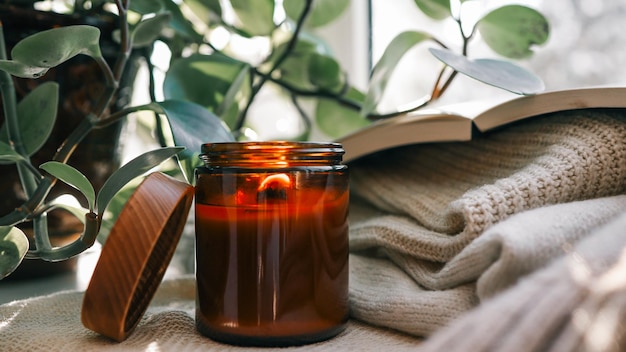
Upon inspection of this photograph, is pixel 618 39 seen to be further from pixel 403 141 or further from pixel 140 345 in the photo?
pixel 140 345

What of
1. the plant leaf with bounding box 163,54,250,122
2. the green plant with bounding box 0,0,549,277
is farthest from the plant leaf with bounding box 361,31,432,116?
the plant leaf with bounding box 163,54,250,122

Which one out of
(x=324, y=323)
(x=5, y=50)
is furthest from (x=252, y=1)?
(x=324, y=323)

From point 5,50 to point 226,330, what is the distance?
0.88 ft

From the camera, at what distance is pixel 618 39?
63cm

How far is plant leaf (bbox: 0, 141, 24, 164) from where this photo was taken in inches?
14.6

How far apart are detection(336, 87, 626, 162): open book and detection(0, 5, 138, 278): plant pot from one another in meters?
0.20

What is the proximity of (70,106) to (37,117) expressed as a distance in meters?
0.08

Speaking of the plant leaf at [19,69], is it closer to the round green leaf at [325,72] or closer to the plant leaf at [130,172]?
the plant leaf at [130,172]

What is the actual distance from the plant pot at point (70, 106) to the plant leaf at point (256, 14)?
109mm

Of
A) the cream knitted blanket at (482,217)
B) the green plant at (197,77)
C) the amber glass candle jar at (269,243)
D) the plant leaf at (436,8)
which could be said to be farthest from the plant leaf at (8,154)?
the plant leaf at (436,8)

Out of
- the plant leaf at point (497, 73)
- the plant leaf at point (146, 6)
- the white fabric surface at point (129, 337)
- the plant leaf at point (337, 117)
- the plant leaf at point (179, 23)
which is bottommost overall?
the white fabric surface at point (129, 337)

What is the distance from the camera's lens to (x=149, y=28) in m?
0.45

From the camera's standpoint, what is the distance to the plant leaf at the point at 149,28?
445 mm

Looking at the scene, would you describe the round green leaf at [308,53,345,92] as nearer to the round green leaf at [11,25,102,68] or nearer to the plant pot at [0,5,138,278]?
the plant pot at [0,5,138,278]
